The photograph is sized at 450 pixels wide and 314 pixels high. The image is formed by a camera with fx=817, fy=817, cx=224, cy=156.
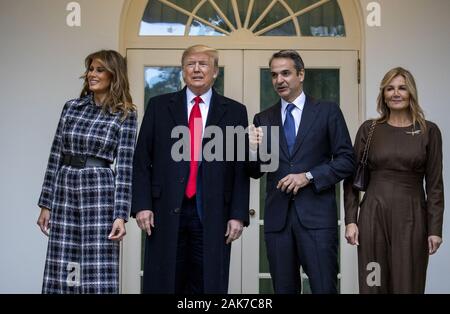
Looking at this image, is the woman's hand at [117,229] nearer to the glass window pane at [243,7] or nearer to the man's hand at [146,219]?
the man's hand at [146,219]

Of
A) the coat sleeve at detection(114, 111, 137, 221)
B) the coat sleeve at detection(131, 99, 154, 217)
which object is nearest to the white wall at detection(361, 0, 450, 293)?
the coat sleeve at detection(131, 99, 154, 217)

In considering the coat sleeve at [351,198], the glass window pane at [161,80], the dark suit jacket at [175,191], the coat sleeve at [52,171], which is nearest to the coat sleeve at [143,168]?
the dark suit jacket at [175,191]

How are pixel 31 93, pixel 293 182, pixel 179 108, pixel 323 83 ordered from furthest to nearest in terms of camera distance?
pixel 323 83 < pixel 31 93 < pixel 179 108 < pixel 293 182

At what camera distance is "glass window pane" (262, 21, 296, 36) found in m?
6.72

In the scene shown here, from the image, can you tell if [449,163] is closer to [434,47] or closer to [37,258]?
[434,47]

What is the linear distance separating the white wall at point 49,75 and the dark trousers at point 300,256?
2077 millimetres

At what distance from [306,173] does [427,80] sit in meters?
2.32

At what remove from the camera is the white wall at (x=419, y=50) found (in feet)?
21.3

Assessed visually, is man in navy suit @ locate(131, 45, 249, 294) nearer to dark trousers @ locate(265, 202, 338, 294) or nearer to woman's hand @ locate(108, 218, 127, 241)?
woman's hand @ locate(108, 218, 127, 241)

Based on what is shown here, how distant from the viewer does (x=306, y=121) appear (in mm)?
4758

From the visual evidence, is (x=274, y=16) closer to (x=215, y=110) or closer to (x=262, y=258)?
(x=262, y=258)

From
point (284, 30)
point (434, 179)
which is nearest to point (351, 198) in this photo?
point (434, 179)

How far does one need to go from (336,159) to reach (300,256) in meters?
0.60

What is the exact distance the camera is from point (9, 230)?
6.47 meters
